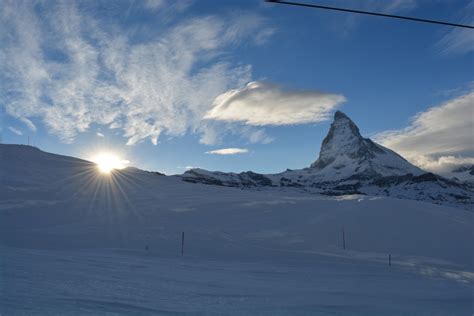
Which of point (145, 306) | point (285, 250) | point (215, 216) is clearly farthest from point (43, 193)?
point (145, 306)

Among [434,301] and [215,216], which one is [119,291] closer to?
[434,301]

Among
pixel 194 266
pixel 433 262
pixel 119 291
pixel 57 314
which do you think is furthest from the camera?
pixel 433 262

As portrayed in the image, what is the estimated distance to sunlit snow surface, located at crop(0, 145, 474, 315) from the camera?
856 cm

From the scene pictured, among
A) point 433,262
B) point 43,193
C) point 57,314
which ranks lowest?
point 433,262

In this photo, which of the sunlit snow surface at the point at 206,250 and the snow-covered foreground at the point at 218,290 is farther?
the sunlit snow surface at the point at 206,250

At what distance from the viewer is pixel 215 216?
2961 centimetres

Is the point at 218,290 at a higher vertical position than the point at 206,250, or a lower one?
higher

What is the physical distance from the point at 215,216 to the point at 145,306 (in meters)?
22.1

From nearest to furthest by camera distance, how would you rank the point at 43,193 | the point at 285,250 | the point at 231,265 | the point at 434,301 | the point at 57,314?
the point at 57,314 → the point at 434,301 → the point at 231,265 → the point at 285,250 → the point at 43,193

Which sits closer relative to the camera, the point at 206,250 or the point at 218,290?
the point at 218,290

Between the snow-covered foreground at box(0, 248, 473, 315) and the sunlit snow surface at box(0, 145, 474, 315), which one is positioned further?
the sunlit snow surface at box(0, 145, 474, 315)

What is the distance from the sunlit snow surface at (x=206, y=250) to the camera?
856 cm

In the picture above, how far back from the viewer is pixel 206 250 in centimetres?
2162

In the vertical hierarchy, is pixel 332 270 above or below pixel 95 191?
below
